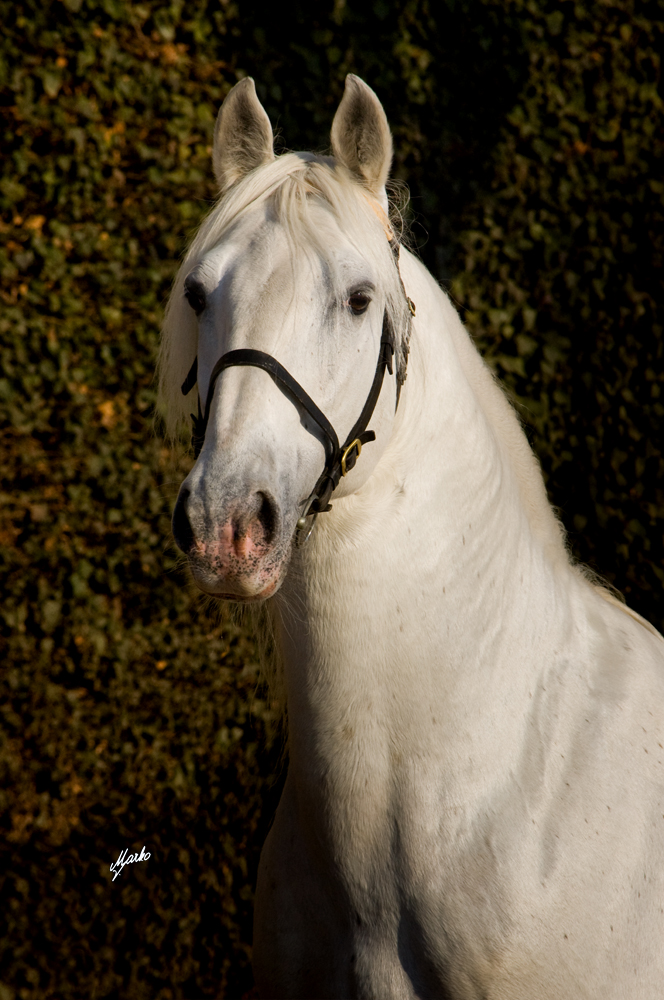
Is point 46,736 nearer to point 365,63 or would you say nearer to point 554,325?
point 554,325

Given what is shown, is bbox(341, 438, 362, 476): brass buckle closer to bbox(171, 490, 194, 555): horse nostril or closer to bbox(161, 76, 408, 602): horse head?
bbox(161, 76, 408, 602): horse head

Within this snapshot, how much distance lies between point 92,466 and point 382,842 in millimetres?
1954

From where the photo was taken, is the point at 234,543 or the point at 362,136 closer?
the point at 234,543

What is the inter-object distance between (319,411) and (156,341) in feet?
6.08

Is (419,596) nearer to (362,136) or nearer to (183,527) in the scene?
(183,527)

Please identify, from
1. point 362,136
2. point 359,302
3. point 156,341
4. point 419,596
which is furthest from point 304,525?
point 156,341

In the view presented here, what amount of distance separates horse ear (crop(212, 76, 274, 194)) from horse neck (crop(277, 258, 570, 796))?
15.4 inches

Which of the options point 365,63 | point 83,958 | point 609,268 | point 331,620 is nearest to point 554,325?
point 609,268

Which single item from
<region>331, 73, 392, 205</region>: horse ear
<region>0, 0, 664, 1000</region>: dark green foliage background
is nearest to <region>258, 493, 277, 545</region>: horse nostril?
<region>331, 73, 392, 205</region>: horse ear

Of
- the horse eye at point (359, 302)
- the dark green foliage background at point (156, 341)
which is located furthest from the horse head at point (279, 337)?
the dark green foliage background at point (156, 341)

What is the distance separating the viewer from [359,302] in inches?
51.4

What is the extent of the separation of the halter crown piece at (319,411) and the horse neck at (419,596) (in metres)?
0.09

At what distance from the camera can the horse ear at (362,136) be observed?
1329 mm

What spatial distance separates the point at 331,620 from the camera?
1.38 metres
